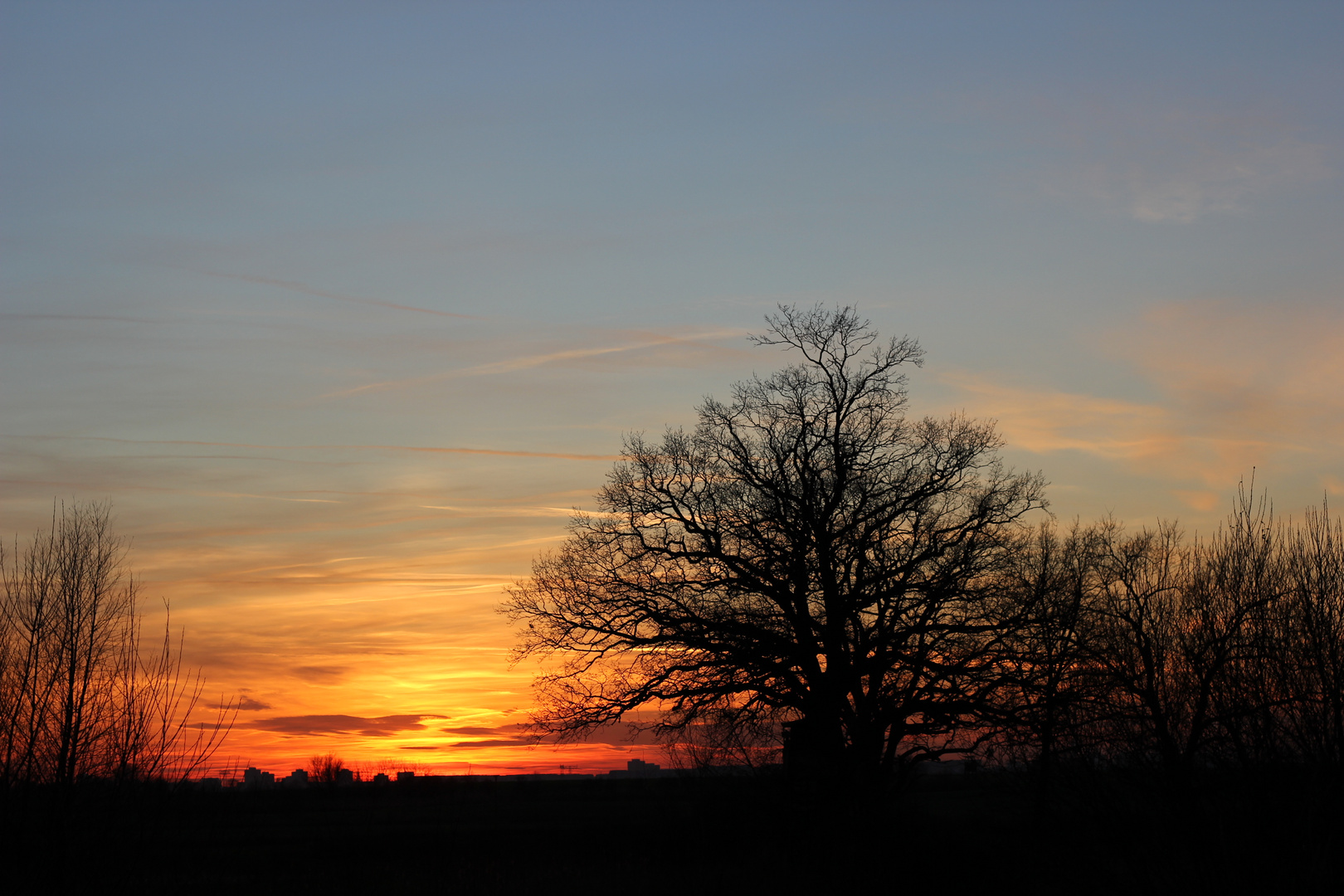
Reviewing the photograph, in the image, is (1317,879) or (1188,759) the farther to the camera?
(1188,759)

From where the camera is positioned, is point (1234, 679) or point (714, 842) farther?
point (714, 842)

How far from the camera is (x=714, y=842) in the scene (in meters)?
23.8

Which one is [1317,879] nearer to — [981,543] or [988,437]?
[981,543]

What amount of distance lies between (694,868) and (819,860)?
272 centimetres

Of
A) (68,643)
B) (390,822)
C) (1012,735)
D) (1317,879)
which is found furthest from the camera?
(390,822)

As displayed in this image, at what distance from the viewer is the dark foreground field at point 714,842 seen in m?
9.51

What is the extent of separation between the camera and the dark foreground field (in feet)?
31.2

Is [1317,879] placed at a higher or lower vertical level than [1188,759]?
lower

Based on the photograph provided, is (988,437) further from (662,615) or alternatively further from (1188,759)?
(1188,759)

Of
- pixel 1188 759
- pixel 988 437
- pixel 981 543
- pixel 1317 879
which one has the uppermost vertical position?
pixel 988 437

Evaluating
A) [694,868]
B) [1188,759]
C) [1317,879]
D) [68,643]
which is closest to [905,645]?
[694,868]

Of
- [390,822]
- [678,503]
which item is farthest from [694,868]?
[390,822]

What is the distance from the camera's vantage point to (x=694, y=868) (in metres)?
20.6

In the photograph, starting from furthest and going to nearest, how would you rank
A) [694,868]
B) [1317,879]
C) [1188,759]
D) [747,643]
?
[747,643]
[694,868]
[1188,759]
[1317,879]
